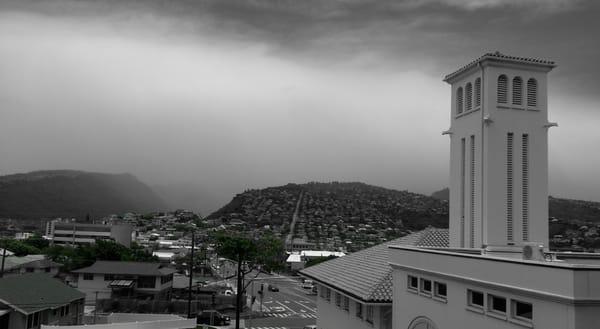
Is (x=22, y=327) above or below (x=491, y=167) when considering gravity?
below

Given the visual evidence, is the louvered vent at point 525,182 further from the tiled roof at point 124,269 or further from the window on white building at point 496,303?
the tiled roof at point 124,269

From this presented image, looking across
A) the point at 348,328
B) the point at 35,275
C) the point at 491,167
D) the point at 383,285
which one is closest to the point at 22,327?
the point at 35,275

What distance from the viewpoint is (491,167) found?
21781 mm

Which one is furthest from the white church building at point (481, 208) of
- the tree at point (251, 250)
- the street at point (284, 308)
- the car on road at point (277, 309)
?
the car on road at point (277, 309)

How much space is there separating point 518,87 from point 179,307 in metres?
41.1

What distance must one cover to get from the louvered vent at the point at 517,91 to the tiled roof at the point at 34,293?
95.0 feet

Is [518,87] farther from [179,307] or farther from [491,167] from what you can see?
[179,307]

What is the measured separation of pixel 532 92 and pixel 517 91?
0.68m

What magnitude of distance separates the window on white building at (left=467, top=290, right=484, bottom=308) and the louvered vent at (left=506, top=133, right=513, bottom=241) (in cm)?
712

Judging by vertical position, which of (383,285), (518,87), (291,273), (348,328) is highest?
(518,87)

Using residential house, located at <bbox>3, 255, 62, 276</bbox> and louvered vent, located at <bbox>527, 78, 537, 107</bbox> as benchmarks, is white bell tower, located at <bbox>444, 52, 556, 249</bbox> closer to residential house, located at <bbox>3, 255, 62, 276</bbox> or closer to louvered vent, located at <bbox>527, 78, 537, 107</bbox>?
louvered vent, located at <bbox>527, 78, 537, 107</bbox>

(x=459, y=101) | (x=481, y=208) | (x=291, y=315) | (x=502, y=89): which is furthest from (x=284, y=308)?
(x=502, y=89)

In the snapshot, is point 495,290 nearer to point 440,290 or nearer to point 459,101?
point 440,290

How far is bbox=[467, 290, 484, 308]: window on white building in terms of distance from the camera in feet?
50.2
